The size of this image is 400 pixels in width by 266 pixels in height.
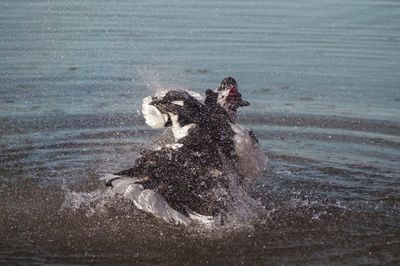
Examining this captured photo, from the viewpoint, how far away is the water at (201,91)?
672 cm

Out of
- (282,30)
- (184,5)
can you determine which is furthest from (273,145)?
(184,5)

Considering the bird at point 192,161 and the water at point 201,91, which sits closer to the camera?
the bird at point 192,161

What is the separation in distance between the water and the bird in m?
0.30

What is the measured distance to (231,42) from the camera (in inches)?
595

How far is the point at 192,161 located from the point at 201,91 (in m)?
4.83

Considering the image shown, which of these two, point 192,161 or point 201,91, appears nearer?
point 192,161

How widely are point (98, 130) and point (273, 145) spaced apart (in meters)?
2.17

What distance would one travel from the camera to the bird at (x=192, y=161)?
6605 mm

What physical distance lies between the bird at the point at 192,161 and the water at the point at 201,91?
0.99 feet

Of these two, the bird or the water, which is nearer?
the bird

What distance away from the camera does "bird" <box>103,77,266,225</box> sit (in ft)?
21.7

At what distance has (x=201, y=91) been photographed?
11.5 meters

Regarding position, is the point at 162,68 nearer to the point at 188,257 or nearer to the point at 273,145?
the point at 273,145

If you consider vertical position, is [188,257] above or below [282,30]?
below
